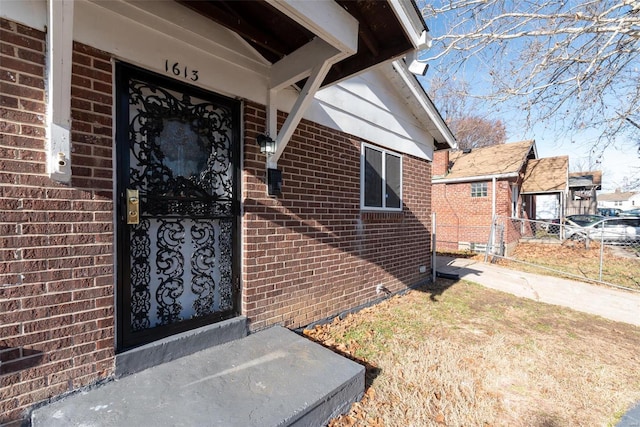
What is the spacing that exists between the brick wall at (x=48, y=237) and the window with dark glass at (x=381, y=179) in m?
3.57

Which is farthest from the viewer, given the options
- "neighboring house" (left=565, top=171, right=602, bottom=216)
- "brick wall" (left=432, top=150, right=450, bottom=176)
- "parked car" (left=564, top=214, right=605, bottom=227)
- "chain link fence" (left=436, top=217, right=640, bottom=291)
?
"neighboring house" (left=565, top=171, right=602, bottom=216)

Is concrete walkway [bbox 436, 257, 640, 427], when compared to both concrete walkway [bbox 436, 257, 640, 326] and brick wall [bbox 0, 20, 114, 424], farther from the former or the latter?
brick wall [bbox 0, 20, 114, 424]

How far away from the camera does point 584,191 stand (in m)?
23.5

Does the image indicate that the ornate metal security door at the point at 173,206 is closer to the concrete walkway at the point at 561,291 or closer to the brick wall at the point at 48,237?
the brick wall at the point at 48,237

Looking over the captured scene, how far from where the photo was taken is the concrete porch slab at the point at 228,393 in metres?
1.92

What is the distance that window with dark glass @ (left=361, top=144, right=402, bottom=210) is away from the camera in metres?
5.03

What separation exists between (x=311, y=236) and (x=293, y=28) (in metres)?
2.36

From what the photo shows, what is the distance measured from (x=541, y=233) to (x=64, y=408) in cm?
1707

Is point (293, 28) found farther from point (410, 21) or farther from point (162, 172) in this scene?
point (162, 172)

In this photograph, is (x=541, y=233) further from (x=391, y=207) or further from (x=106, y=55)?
(x=106, y=55)

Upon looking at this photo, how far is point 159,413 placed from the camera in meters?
1.95

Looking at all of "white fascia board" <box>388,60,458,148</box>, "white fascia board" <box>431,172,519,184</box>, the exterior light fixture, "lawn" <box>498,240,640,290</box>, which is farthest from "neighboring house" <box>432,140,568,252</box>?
the exterior light fixture

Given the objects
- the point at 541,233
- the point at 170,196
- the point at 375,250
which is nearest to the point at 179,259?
the point at 170,196

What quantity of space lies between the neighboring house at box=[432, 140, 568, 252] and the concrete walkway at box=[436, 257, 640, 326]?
4.82 meters
